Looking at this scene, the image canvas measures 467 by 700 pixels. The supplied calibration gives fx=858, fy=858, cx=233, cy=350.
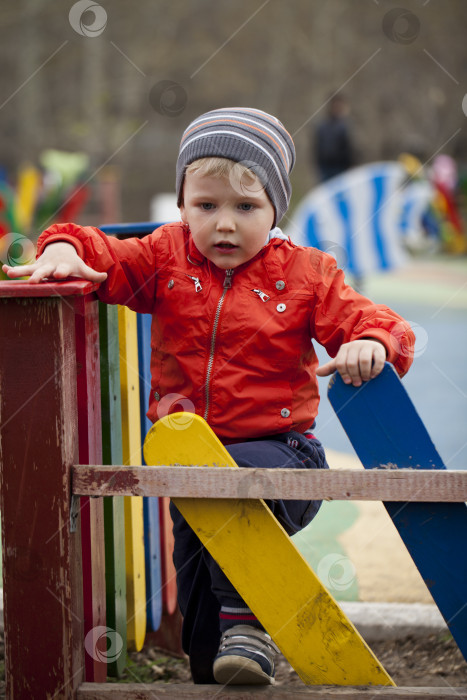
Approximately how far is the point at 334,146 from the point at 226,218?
38.8 feet

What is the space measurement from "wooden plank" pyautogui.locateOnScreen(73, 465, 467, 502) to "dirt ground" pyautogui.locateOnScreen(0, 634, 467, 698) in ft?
3.44

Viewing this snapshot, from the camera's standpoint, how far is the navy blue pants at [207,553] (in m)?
2.15

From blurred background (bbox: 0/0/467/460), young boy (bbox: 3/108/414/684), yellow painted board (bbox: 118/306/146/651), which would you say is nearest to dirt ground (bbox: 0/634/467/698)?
yellow painted board (bbox: 118/306/146/651)

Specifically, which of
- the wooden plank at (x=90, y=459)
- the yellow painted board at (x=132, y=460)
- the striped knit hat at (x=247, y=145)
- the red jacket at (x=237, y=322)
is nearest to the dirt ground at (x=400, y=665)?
the yellow painted board at (x=132, y=460)

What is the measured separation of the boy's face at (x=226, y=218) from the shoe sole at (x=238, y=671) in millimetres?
971

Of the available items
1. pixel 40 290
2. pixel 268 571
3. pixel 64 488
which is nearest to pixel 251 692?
pixel 268 571

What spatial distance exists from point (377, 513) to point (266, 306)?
2114 mm

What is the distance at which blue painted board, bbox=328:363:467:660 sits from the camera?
6.14 ft

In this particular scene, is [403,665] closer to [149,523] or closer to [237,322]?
[149,523]

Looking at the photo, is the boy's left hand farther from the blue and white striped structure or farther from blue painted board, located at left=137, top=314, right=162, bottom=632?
the blue and white striped structure

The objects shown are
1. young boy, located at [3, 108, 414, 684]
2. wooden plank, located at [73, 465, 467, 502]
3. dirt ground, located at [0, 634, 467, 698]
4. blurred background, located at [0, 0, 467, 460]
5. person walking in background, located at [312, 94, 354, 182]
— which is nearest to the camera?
wooden plank, located at [73, 465, 467, 502]

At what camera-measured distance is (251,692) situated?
1.96 meters

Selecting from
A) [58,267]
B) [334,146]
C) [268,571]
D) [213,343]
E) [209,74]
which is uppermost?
[209,74]

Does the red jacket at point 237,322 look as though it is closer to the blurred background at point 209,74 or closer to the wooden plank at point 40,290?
the wooden plank at point 40,290
